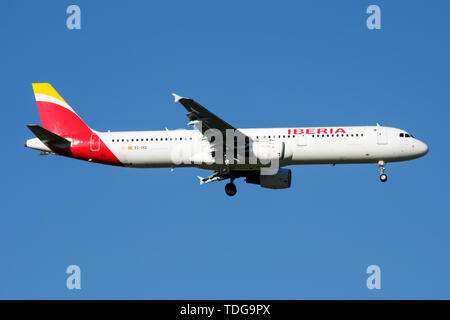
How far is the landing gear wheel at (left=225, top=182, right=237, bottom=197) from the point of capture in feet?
188

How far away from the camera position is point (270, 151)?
53062 millimetres

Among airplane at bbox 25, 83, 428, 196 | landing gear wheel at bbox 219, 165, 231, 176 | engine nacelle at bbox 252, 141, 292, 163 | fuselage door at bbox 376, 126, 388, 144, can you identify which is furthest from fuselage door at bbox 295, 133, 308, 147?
landing gear wheel at bbox 219, 165, 231, 176

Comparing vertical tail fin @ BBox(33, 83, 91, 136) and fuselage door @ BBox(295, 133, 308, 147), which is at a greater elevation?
vertical tail fin @ BBox(33, 83, 91, 136)

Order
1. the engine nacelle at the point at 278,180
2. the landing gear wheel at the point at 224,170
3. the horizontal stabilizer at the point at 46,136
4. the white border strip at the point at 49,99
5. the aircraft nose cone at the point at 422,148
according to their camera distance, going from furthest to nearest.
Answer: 1. the white border strip at the point at 49,99
2. the engine nacelle at the point at 278,180
3. the landing gear wheel at the point at 224,170
4. the aircraft nose cone at the point at 422,148
5. the horizontal stabilizer at the point at 46,136

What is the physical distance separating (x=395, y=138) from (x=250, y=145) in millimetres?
10511

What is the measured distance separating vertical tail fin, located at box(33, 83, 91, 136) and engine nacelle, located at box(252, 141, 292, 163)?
A: 13.5m

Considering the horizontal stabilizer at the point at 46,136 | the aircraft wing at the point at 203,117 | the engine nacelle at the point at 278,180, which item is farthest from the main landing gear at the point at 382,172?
the horizontal stabilizer at the point at 46,136

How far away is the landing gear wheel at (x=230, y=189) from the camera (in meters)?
57.3

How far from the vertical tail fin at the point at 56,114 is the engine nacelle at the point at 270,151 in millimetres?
13507

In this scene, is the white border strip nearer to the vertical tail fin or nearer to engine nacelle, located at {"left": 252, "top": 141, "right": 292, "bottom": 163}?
the vertical tail fin

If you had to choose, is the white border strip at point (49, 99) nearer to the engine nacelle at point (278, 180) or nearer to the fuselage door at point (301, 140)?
Answer: the engine nacelle at point (278, 180)

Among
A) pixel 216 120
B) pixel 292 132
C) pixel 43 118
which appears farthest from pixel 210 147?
pixel 43 118

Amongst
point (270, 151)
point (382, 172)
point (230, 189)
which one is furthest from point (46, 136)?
point (382, 172)

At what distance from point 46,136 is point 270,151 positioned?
16637 mm
